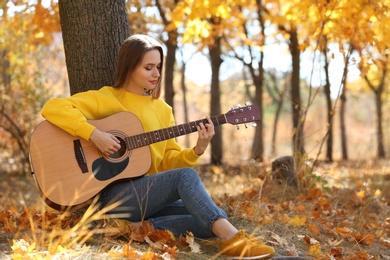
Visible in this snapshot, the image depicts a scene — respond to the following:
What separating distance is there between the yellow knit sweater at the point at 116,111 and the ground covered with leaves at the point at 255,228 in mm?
554

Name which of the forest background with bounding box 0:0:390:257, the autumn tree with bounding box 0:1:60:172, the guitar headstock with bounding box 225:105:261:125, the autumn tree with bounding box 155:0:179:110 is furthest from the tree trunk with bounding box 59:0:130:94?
the autumn tree with bounding box 155:0:179:110

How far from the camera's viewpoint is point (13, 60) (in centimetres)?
1130

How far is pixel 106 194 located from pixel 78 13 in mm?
1604

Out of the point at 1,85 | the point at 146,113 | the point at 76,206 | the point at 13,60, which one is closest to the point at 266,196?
the point at 146,113

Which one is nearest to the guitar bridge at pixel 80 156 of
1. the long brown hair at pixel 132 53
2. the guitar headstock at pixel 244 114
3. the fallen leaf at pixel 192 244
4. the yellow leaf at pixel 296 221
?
the long brown hair at pixel 132 53

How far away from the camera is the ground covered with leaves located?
3.29m

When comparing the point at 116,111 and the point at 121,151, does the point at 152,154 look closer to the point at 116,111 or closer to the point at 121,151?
the point at 121,151

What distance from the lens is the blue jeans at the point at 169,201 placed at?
343 centimetres

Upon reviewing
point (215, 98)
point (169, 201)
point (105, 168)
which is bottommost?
point (169, 201)

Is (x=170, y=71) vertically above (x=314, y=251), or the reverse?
(x=170, y=71)

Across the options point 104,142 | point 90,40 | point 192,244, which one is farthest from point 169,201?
point 90,40

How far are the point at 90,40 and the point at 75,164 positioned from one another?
1.23 meters

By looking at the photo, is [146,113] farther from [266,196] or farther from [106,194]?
[266,196]

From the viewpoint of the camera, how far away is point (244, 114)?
3.94 metres
